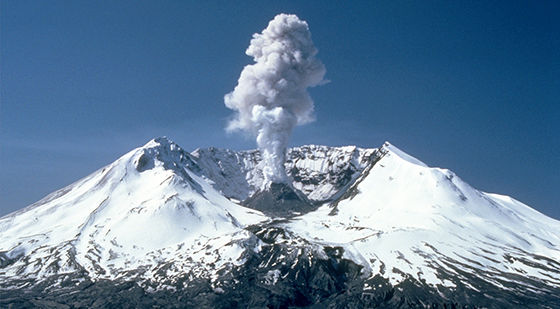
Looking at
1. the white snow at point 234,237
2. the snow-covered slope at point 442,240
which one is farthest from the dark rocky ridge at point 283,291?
the snow-covered slope at point 442,240

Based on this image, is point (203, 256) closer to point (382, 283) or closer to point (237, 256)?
point (237, 256)

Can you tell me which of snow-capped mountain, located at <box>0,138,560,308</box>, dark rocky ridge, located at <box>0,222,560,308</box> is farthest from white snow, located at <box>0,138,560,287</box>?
dark rocky ridge, located at <box>0,222,560,308</box>

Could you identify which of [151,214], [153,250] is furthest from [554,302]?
[151,214]

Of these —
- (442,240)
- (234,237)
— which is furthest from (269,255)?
(442,240)

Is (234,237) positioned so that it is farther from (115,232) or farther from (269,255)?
(115,232)

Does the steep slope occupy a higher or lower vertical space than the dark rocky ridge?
higher

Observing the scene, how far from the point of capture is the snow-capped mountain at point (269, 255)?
127 metres

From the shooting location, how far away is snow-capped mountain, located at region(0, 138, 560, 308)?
12700cm

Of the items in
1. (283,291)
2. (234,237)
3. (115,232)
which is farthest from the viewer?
(115,232)

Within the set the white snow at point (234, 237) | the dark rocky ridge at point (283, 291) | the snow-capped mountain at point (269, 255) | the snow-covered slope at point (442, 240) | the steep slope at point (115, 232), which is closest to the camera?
the dark rocky ridge at point (283, 291)

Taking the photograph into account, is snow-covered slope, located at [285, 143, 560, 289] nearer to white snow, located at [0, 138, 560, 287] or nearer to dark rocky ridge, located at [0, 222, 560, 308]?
white snow, located at [0, 138, 560, 287]

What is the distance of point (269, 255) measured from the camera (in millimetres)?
149250

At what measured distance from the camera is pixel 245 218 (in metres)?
190

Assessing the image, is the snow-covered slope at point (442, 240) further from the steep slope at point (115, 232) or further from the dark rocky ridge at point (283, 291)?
the steep slope at point (115, 232)
